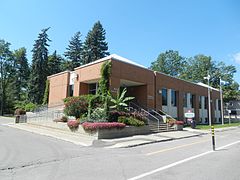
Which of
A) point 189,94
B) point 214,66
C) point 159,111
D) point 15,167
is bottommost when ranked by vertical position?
point 15,167

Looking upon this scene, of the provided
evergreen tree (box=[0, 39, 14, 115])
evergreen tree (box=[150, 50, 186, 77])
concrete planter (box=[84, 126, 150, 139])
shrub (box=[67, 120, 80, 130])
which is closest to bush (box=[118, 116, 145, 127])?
concrete planter (box=[84, 126, 150, 139])

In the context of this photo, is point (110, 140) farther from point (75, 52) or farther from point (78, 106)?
point (75, 52)

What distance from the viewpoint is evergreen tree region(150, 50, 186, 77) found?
71.8 meters

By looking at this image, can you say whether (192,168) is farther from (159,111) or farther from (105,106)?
(159,111)

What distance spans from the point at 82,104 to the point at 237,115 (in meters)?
57.0

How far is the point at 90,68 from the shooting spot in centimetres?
2502

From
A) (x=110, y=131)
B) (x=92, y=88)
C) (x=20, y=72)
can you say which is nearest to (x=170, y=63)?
(x=20, y=72)

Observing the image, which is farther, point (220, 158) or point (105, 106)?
point (105, 106)

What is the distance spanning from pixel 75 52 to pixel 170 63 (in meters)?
31.4

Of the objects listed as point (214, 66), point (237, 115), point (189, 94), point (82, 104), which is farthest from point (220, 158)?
point (214, 66)

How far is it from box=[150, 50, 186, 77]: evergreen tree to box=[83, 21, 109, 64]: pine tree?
22030 millimetres

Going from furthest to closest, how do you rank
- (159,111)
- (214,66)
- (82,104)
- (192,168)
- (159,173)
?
1. (214,66)
2. (159,111)
3. (82,104)
4. (192,168)
5. (159,173)

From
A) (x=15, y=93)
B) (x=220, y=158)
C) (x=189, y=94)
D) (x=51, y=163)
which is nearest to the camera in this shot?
(x=51, y=163)

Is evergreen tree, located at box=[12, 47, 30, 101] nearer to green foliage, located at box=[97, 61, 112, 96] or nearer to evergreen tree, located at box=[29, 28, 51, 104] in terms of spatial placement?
evergreen tree, located at box=[29, 28, 51, 104]
